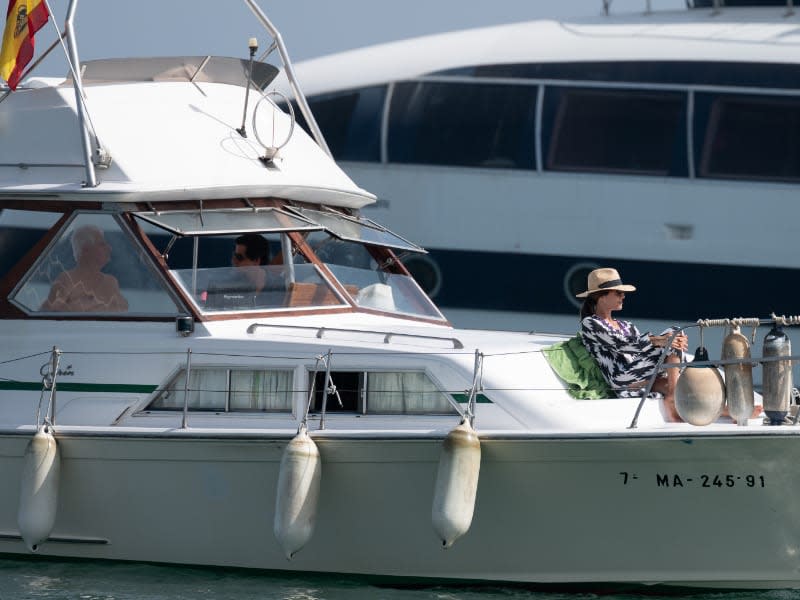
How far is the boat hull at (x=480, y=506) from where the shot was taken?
900 centimetres

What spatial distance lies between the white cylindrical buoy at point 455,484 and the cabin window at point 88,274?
2.34 m

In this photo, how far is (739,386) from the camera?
9242mm

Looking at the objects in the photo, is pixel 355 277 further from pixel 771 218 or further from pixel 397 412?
pixel 771 218

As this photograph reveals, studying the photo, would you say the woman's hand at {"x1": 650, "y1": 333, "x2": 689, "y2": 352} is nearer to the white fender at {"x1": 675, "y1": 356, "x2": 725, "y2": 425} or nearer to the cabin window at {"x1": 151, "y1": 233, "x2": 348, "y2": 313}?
the white fender at {"x1": 675, "y1": 356, "x2": 725, "y2": 425}

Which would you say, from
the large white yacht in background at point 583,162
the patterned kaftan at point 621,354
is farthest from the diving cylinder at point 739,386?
the large white yacht in background at point 583,162

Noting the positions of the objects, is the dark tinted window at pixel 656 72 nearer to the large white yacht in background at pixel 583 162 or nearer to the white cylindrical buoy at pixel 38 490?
the large white yacht in background at pixel 583 162

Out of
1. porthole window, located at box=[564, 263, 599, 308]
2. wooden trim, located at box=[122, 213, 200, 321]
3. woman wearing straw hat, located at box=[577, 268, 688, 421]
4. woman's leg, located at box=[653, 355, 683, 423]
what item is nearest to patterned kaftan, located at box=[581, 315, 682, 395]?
woman wearing straw hat, located at box=[577, 268, 688, 421]

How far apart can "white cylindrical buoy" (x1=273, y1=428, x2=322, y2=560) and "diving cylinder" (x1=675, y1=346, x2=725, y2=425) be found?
2001 millimetres

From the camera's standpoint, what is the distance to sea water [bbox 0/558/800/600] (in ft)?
30.8

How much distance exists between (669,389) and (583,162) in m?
7.28

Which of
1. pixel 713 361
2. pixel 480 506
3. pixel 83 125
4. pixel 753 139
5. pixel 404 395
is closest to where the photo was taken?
pixel 713 361

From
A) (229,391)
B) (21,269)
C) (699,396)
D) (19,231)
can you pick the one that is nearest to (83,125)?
(19,231)

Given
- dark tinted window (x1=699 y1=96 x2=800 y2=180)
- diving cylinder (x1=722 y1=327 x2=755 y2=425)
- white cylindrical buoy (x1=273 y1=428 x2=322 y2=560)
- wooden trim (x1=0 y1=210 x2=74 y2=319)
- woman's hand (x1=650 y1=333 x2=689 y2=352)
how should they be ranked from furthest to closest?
dark tinted window (x1=699 y1=96 x2=800 y2=180) → wooden trim (x1=0 y1=210 x2=74 y2=319) → woman's hand (x1=650 y1=333 x2=689 y2=352) → diving cylinder (x1=722 y1=327 x2=755 y2=425) → white cylindrical buoy (x1=273 y1=428 x2=322 y2=560)

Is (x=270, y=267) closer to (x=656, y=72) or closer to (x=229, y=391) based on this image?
(x=229, y=391)
